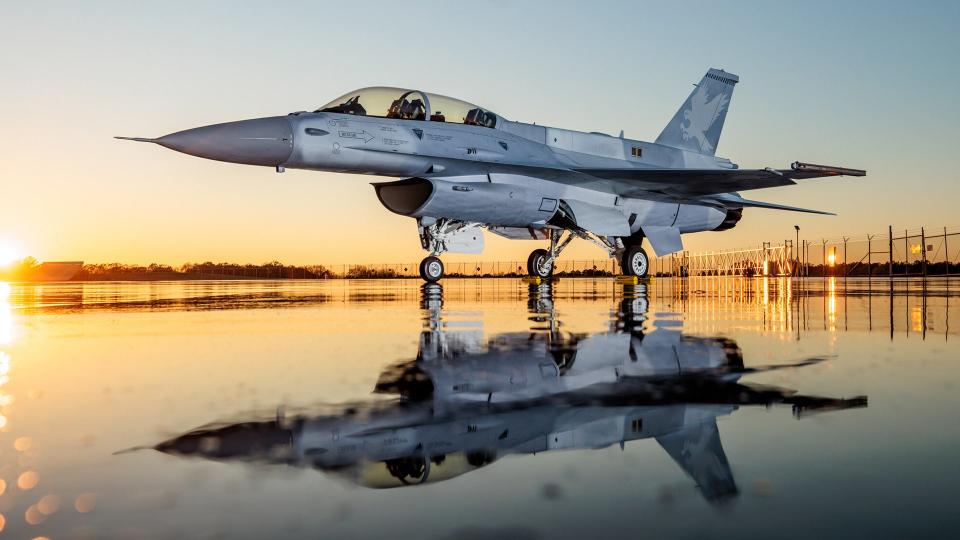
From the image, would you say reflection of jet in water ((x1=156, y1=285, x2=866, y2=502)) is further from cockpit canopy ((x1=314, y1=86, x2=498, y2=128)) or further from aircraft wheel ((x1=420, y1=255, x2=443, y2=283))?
aircraft wheel ((x1=420, y1=255, x2=443, y2=283))

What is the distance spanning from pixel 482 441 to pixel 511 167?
1065 centimetres

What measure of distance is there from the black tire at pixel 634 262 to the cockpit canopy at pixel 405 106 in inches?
203

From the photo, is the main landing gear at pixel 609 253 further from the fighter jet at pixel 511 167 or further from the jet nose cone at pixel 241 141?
the jet nose cone at pixel 241 141

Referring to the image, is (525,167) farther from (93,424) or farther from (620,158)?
(93,424)

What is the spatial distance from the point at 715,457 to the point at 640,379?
1537 mm

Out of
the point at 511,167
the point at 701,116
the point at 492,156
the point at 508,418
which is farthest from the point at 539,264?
the point at 508,418

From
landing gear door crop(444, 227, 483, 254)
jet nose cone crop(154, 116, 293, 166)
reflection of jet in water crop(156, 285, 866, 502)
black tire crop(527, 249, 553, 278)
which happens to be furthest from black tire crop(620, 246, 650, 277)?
reflection of jet in water crop(156, 285, 866, 502)

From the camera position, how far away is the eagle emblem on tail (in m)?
17.9

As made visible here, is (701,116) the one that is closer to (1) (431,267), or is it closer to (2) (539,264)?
(2) (539,264)

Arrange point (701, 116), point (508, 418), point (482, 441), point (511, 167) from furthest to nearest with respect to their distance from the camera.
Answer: point (701, 116) → point (511, 167) → point (508, 418) → point (482, 441)

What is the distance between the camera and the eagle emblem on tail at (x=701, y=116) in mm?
17875

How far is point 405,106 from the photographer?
11.7m

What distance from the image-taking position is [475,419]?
2814 millimetres

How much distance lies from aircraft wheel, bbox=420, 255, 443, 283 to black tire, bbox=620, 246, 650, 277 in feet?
13.5
